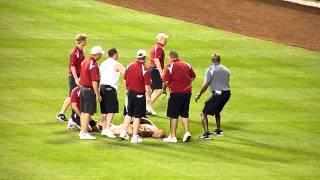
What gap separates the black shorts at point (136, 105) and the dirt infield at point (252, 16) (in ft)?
49.1

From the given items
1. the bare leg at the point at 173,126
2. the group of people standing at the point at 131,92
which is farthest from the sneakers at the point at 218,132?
the bare leg at the point at 173,126

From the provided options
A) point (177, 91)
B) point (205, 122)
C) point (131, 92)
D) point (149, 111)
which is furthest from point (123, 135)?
point (149, 111)

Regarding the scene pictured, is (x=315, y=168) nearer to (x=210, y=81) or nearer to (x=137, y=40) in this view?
(x=210, y=81)

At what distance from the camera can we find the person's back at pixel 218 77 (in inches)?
914

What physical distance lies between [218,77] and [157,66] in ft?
7.83

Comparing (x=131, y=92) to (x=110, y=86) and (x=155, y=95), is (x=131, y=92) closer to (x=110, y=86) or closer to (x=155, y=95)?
(x=110, y=86)

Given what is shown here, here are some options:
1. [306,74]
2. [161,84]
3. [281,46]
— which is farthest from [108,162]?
[281,46]

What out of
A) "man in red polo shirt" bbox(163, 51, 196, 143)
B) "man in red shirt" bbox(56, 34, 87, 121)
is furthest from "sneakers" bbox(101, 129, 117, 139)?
A: "man in red shirt" bbox(56, 34, 87, 121)

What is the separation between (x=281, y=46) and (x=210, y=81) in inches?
512

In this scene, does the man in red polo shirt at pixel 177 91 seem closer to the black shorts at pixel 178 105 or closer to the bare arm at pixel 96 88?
the black shorts at pixel 178 105

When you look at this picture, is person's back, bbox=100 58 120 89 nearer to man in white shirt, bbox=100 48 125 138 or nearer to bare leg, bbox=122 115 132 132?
man in white shirt, bbox=100 48 125 138

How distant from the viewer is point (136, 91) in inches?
880

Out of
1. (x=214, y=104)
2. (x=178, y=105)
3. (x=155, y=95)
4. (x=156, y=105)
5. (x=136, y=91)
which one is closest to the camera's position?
(x=136, y=91)

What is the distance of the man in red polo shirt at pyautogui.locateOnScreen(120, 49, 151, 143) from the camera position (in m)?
22.3
